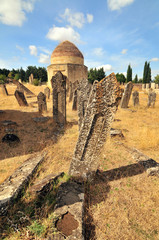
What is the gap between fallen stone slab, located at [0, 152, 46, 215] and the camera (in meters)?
2.37

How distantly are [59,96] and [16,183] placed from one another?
6.02m

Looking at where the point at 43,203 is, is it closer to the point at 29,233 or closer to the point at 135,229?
the point at 29,233

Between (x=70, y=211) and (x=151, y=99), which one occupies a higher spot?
(x=151, y=99)

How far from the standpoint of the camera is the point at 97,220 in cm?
235

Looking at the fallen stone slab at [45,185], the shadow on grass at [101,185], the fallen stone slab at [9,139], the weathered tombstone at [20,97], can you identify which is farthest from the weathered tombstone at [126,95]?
the fallen stone slab at [45,185]

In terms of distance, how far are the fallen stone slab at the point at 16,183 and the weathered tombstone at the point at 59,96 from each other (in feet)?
14.0

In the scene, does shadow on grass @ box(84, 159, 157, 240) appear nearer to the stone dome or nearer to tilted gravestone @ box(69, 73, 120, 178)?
tilted gravestone @ box(69, 73, 120, 178)

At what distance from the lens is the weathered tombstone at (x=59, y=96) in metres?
7.64

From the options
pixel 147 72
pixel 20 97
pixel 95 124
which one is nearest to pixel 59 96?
pixel 95 124

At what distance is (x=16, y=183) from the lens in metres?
2.96

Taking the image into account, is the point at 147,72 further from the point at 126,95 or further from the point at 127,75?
the point at 126,95

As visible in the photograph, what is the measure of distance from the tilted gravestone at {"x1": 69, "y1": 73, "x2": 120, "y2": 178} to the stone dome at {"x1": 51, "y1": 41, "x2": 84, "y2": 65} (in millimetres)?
25919

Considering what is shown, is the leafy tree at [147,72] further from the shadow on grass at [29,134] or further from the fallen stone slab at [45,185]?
the fallen stone slab at [45,185]

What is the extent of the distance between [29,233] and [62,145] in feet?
11.7
